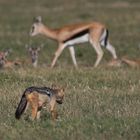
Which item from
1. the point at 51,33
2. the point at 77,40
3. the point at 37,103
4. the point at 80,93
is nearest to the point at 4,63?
the point at 77,40

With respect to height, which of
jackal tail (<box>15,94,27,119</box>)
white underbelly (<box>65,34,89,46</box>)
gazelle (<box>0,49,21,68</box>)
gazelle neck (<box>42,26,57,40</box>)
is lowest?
jackal tail (<box>15,94,27,119</box>)

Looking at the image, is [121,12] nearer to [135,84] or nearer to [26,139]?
[135,84]

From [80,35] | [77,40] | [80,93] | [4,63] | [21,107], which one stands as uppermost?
[80,35]

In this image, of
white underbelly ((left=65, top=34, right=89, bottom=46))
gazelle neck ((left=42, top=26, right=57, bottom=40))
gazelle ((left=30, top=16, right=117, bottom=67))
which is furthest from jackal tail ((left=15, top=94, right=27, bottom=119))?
gazelle neck ((left=42, top=26, right=57, bottom=40))

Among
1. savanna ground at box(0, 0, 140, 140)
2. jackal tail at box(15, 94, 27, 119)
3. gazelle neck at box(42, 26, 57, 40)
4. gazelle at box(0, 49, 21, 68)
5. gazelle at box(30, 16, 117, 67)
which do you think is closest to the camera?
savanna ground at box(0, 0, 140, 140)

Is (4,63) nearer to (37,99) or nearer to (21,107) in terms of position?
(21,107)

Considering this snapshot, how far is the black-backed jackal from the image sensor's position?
9570 mm

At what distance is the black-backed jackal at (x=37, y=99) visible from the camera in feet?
31.4

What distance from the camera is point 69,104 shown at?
11.2 metres

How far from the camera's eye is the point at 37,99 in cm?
956

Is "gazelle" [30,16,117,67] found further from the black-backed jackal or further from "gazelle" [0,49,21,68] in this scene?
the black-backed jackal

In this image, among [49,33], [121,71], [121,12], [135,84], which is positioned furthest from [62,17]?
[135,84]

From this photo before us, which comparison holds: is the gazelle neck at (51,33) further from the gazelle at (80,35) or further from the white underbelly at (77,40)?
the white underbelly at (77,40)

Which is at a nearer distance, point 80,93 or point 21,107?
point 21,107
